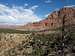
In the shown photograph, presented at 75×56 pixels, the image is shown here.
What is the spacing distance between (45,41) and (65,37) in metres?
2.27

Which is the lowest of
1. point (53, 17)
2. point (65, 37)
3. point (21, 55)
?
point (21, 55)

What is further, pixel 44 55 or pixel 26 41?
pixel 26 41

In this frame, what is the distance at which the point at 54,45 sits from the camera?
1756 centimetres

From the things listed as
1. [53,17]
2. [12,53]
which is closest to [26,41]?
[12,53]

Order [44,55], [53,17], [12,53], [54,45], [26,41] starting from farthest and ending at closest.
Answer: [53,17]
[26,41]
[12,53]
[54,45]
[44,55]

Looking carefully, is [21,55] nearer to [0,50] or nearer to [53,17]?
[0,50]

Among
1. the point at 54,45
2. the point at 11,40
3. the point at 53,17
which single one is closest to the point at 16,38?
the point at 11,40

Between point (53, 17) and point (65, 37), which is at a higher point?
point (53, 17)

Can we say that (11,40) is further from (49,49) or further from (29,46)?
(49,49)

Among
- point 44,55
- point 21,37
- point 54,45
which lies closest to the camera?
point 44,55

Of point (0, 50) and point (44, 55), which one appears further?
point (0, 50)

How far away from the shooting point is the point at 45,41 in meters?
19.3

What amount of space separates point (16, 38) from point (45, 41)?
16.7 feet

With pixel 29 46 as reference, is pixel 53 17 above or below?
above
